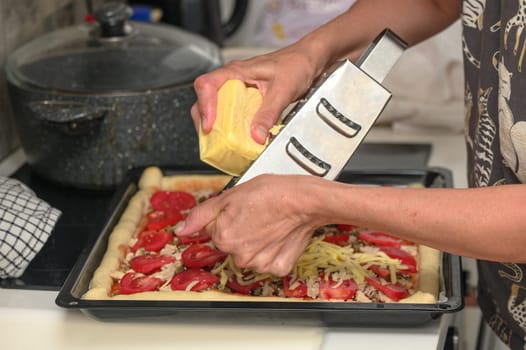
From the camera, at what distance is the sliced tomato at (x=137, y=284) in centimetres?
115

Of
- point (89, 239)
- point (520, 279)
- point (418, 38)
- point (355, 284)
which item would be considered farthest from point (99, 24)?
point (520, 279)

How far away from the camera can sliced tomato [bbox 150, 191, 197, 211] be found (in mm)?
1380

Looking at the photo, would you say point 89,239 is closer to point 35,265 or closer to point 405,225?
point 35,265

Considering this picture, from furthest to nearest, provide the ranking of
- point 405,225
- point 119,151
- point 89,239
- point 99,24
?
point 99,24
point 119,151
point 89,239
point 405,225

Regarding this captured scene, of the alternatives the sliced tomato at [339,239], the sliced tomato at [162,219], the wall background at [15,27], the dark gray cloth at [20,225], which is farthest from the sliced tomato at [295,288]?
the wall background at [15,27]

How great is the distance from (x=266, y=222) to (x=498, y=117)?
1.12 ft

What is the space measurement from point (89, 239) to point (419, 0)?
2.03 ft

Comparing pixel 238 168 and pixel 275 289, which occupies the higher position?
pixel 238 168

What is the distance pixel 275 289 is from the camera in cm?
115

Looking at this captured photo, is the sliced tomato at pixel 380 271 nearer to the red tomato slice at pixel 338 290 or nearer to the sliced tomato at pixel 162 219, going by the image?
the red tomato slice at pixel 338 290

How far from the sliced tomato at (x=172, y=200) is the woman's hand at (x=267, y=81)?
0.24 meters

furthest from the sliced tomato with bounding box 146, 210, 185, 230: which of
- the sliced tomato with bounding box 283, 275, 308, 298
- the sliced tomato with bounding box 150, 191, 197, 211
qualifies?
the sliced tomato with bounding box 283, 275, 308, 298

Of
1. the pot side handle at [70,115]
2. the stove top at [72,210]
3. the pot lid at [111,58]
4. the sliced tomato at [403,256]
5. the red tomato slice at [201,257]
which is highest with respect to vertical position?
the pot lid at [111,58]

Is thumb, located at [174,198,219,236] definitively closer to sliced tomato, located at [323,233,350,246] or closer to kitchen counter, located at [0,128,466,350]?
kitchen counter, located at [0,128,466,350]
